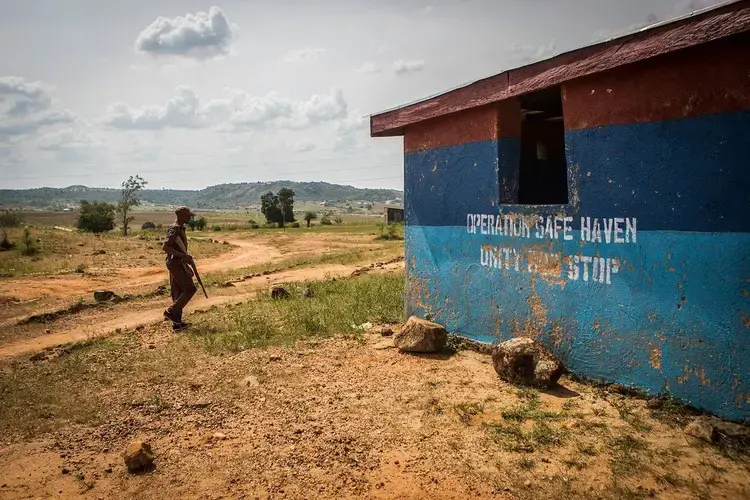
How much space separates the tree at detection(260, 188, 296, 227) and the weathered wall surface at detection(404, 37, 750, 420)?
5064 cm

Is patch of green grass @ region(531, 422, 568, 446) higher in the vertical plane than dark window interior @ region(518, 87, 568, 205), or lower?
lower

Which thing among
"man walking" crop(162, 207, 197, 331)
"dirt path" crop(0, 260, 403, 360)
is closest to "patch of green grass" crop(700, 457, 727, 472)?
"man walking" crop(162, 207, 197, 331)

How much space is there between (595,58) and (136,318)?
834 cm

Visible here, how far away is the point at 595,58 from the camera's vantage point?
4367 millimetres

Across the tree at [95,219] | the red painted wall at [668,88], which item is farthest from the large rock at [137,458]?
the tree at [95,219]

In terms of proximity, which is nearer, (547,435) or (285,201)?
(547,435)

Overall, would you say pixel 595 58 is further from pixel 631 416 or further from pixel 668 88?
pixel 631 416

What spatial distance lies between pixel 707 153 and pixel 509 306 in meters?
2.37

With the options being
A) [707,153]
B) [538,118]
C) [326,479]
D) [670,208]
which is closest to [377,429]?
[326,479]

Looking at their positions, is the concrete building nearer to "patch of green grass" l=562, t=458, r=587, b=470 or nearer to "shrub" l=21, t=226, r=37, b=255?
"patch of green grass" l=562, t=458, r=587, b=470

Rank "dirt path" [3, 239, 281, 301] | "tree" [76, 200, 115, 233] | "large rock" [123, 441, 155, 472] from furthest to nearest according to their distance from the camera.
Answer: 1. "tree" [76, 200, 115, 233]
2. "dirt path" [3, 239, 281, 301]
3. "large rock" [123, 441, 155, 472]

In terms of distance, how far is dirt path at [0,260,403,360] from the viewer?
7352 millimetres

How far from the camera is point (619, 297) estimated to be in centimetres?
437

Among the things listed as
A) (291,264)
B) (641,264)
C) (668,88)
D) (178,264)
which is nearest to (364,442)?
(641,264)
